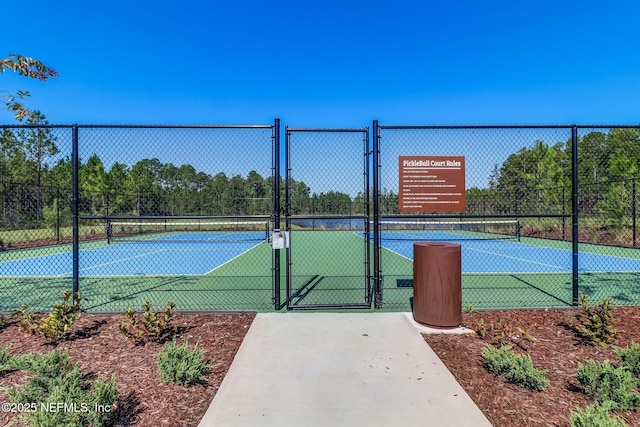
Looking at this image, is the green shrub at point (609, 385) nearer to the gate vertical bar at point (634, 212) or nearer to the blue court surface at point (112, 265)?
the blue court surface at point (112, 265)

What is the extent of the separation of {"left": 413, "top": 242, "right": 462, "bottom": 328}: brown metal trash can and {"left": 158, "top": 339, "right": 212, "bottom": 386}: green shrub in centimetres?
296

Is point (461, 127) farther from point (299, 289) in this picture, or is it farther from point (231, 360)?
point (231, 360)

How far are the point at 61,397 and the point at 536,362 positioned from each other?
14.6 ft

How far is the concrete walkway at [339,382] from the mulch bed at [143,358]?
179 mm

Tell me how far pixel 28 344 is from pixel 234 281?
4.27m

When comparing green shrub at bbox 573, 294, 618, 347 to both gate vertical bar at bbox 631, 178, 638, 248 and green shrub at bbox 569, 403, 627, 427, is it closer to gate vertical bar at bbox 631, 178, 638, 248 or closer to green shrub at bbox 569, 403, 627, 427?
green shrub at bbox 569, 403, 627, 427

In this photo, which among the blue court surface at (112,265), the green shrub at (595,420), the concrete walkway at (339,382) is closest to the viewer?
the green shrub at (595,420)

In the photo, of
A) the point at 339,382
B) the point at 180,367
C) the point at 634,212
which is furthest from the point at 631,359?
the point at 634,212

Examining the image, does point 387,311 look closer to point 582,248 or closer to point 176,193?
point 176,193

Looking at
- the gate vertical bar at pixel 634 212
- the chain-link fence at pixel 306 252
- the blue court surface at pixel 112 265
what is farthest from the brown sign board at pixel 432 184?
the gate vertical bar at pixel 634 212

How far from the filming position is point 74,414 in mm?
2379

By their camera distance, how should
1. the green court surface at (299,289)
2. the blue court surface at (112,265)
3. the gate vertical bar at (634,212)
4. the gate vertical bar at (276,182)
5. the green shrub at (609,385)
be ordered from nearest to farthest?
the green shrub at (609,385), the gate vertical bar at (276,182), the green court surface at (299,289), the blue court surface at (112,265), the gate vertical bar at (634,212)

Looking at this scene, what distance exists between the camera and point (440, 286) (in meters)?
4.76

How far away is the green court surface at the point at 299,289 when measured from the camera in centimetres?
614
